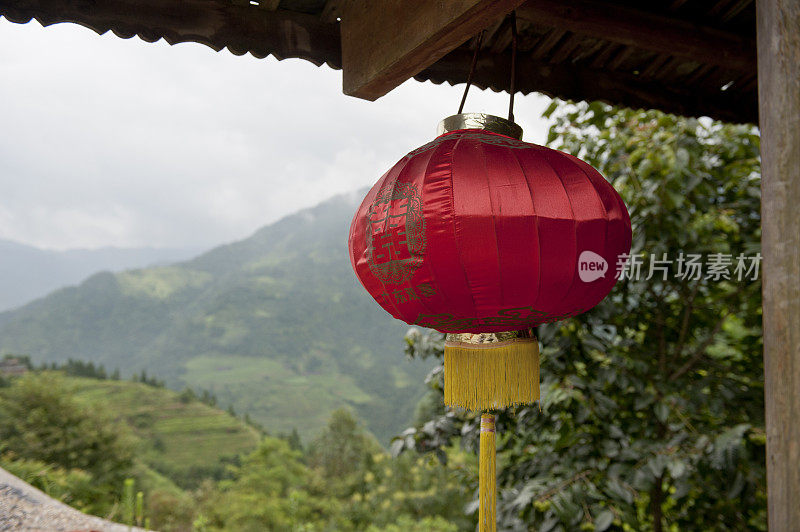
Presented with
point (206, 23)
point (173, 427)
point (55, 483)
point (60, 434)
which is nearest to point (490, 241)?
point (206, 23)

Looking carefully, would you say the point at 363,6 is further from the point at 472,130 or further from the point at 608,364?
the point at 608,364

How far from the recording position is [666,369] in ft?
8.05

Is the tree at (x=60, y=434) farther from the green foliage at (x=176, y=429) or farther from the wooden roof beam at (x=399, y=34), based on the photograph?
the green foliage at (x=176, y=429)

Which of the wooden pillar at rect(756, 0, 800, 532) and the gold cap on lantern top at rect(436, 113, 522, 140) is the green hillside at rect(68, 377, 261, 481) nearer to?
the gold cap on lantern top at rect(436, 113, 522, 140)

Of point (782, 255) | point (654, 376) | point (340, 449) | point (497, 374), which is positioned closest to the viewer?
point (782, 255)

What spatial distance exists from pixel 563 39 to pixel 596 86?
0.21 metres

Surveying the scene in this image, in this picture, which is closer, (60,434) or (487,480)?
(487,480)

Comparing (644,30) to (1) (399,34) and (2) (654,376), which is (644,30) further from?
(2) (654,376)

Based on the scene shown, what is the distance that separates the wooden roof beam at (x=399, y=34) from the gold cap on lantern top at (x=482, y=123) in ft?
0.40

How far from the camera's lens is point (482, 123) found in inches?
42.6

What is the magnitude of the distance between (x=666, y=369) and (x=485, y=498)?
164 cm

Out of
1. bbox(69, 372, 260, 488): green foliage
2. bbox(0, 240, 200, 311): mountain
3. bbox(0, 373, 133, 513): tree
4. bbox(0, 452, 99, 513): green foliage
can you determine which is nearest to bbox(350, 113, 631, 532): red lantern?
bbox(0, 452, 99, 513): green foliage

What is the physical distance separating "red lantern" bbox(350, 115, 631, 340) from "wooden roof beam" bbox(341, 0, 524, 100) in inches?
7.1

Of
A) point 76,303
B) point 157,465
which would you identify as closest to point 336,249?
point 76,303
